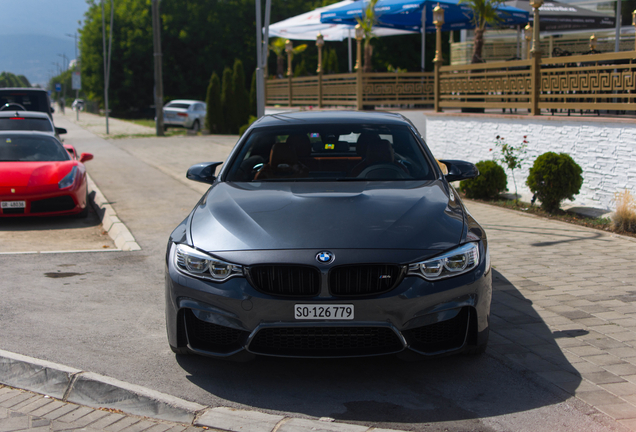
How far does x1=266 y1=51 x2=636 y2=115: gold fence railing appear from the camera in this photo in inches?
386

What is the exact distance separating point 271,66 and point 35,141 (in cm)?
5508

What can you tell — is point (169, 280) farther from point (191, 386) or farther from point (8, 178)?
point (8, 178)

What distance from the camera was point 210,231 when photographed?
401cm

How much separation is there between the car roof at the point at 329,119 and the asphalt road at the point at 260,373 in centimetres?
178

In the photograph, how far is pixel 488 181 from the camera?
11188 mm

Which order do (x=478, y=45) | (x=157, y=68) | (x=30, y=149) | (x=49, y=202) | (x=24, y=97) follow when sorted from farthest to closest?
1. (x=157, y=68)
2. (x=24, y=97)
3. (x=478, y=45)
4. (x=30, y=149)
5. (x=49, y=202)

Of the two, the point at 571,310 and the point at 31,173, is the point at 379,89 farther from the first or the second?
the point at 571,310

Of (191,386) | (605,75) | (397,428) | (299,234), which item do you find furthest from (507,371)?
(605,75)

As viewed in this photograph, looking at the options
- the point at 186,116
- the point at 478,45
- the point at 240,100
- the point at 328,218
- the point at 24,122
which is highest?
the point at 478,45

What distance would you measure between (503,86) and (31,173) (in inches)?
312

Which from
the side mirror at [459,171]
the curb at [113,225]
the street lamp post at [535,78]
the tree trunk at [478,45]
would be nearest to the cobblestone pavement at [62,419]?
the side mirror at [459,171]

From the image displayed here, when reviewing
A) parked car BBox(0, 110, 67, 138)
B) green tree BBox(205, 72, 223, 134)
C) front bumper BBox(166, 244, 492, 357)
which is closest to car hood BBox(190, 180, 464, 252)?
front bumper BBox(166, 244, 492, 357)

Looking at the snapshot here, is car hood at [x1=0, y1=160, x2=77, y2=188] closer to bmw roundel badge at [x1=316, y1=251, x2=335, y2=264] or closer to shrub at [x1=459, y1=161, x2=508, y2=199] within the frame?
shrub at [x1=459, y1=161, x2=508, y2=199]

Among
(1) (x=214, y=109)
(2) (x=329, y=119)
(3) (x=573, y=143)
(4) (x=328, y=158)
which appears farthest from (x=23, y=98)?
(2) (x=329, y=119)
